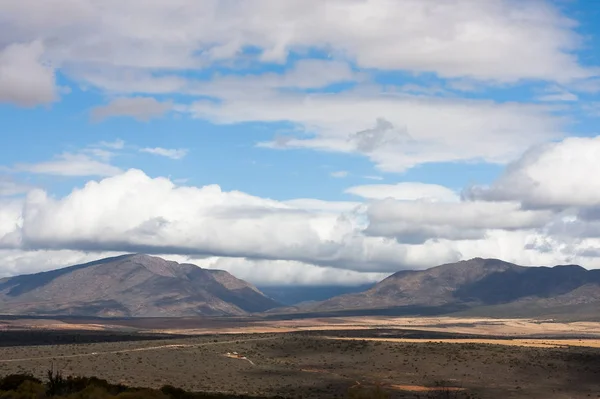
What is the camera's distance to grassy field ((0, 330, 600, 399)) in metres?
89.1

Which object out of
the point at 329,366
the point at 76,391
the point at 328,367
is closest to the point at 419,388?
the point at 328,367

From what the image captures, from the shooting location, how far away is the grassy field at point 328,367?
89.1 m

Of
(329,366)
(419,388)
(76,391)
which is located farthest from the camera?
(329,366)

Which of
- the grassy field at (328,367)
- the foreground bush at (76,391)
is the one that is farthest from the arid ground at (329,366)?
the foreground bush at (76,391)

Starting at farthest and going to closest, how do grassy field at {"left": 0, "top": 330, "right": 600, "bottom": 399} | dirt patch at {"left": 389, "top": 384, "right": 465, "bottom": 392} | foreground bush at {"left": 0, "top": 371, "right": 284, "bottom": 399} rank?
grassy field at {"left": 0, "top": 330, "right": 600, "bottom": 399}
dirt patch at {"left": 389, "top": 384, "right": 465, "bottom": 392}
foreground bush at {"left": 0, "top": 371, "right": 284, "bottom": 399}

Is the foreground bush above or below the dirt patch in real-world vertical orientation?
above

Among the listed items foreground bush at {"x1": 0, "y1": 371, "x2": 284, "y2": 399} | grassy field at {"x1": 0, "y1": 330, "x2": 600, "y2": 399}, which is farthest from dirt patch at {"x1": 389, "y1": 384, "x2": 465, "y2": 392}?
foreground bush at {"x1": 0, "y1": 371, "x2": 284, "y2": 399}

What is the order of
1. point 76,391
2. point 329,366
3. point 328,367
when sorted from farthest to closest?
point 329,366 → point 328,367 → point 76,391

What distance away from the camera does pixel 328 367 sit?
106m

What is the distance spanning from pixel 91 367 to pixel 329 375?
95.0 ft

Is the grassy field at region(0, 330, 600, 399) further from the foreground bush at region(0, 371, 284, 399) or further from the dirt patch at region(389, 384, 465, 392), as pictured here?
the foreground bush at region(0, 371, 284, 399)

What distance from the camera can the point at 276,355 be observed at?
385 feet

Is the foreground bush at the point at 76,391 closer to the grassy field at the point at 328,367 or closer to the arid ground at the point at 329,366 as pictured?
the grassy field at the point at 328,367

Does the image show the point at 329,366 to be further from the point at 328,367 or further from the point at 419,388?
the point at 419,388
